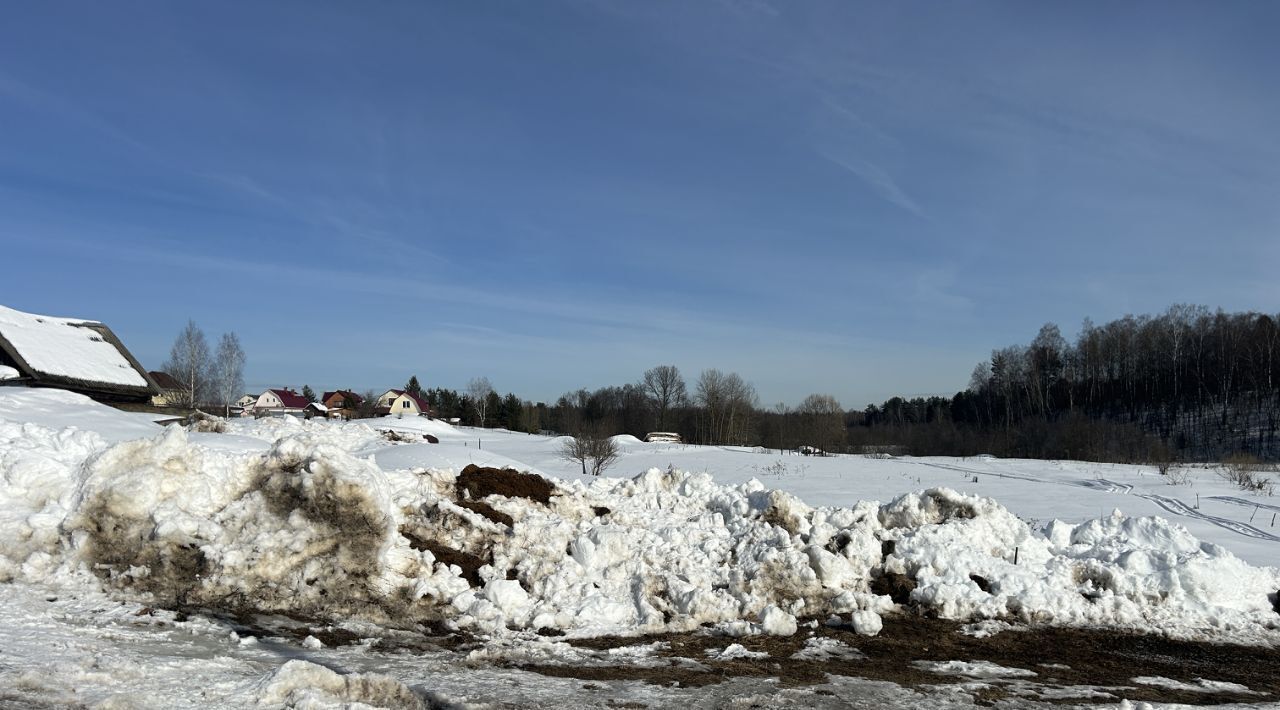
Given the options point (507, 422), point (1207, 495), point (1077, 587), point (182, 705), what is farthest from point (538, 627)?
point (507, 422)

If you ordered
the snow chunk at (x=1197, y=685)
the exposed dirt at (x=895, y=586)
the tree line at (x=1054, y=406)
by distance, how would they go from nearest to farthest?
1. the snow chunk at (x=1197, y=685)
2. the exposed dirt at (x=895, y=586)
3. the tree line at (x=1054, y=406)

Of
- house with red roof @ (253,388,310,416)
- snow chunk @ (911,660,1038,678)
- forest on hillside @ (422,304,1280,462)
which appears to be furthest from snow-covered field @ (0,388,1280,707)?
house with red roof @ (253,388,310,416)

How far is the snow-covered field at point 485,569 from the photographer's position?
641 centimetres

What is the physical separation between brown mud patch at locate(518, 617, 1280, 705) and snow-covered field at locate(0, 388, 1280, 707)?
27 centimetres

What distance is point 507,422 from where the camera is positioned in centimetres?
8594

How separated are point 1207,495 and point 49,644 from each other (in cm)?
3111

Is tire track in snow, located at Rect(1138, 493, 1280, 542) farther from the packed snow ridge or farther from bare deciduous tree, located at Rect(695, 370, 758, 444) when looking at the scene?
bare deciduous tree, located at Rect(695, 370, 758, 444)

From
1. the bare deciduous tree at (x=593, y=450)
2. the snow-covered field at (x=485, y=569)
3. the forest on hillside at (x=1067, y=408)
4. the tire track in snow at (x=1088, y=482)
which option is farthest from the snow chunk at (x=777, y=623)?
the forest on hillside at (x=1067, y=408)

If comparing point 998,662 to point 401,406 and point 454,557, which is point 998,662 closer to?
point 454,557

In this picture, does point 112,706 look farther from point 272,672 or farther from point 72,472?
point 72,472

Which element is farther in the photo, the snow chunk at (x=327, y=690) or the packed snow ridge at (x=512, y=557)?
the packed snow ridge at (x=512, y=557)

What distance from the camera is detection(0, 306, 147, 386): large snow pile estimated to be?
21.4 m

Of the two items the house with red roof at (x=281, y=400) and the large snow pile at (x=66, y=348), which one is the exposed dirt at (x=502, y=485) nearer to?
the large snow pile at (x=66, y=348)

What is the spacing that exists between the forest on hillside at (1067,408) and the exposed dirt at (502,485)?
3744cm
